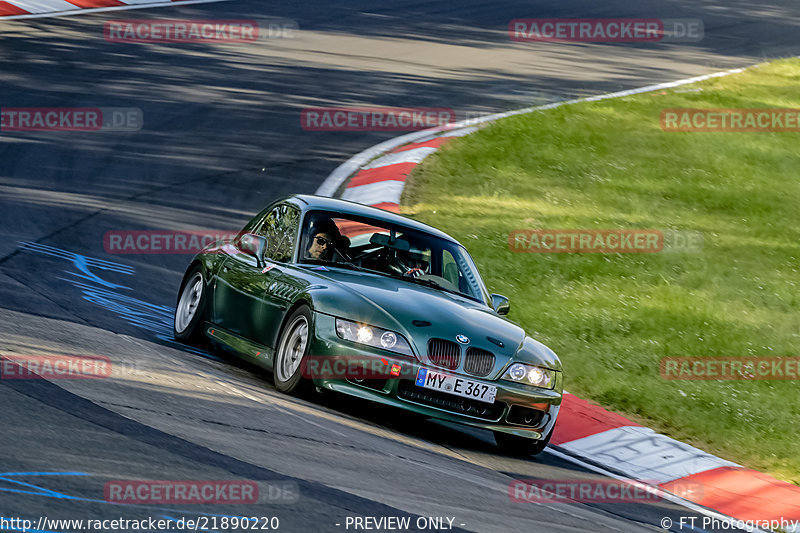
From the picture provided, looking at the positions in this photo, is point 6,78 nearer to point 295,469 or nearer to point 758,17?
point 295,469

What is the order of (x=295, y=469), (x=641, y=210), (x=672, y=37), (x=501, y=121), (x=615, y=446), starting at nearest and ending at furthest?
(x=295, y=469) < (x=615, y=446) < (x=641, y=210) < (x=501, y=121) < (x=672, y=37)

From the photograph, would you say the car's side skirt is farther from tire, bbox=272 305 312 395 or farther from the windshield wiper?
the windshield wiper

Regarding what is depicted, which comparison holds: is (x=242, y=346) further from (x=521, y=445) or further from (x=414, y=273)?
(x=521, y=445)

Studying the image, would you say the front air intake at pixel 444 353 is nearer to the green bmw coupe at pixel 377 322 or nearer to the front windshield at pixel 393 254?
the green bmw coupe at pixel 377 322

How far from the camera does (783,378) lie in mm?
10242

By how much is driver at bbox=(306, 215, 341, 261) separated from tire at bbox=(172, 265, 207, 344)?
1.08 m

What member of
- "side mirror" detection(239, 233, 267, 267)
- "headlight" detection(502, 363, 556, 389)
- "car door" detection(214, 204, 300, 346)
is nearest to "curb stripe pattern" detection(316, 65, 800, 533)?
"headlight" detection(502, 363, 556, 389)

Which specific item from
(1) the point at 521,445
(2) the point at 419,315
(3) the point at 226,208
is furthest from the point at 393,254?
(3) the point at 226,208

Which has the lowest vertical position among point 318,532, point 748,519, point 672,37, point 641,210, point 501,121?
point 748,519

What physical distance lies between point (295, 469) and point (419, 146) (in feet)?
39.1

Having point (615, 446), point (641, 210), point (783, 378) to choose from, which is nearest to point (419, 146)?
point (641, 210)

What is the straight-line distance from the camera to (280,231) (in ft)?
29.2

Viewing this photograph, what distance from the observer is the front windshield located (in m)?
8.46

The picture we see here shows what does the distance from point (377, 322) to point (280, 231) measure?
6.30 feet
